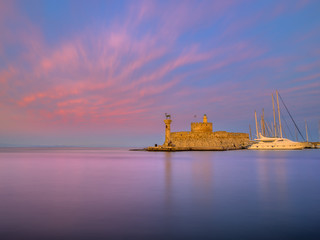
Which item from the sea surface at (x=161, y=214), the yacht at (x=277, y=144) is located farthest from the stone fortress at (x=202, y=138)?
the sea surface at (x=161, y=214)

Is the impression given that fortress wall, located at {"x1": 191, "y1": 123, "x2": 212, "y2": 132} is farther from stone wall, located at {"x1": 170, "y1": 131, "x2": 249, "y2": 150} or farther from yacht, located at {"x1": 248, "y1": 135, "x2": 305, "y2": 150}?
yacht, located at {"x1": 248, "y1": 135, "x2": 305, "y2": 150}

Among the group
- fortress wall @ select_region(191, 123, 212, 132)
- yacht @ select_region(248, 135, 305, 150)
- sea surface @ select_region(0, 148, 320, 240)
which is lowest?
sea surface @ select_region(0, 148, 320, 240)

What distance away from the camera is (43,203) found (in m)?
7.42

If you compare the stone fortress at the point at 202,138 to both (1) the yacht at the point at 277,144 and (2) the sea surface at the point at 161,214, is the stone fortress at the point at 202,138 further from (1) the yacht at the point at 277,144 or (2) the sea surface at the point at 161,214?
(2) the sea surface at the point at 161,214

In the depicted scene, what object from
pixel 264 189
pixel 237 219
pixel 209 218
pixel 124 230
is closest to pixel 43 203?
pixel 124 230

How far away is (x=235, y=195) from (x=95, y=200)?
191 inches

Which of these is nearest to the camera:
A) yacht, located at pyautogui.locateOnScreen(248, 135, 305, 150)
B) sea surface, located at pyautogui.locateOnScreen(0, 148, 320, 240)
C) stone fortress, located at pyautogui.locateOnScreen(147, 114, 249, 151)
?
sea surface, located at pyautogui.locateOnScreen(0, 148, 320, 240)

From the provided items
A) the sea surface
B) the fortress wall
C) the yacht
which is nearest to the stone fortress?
the fortress wall

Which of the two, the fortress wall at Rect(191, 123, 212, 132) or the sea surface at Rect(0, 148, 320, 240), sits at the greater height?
the fortress wall at Rect(191, 123, 212, 132)

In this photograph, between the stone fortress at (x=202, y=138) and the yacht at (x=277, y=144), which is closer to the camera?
the yacht at (x=277, y=144)

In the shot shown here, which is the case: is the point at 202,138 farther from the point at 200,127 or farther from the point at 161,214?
the point at 161,214

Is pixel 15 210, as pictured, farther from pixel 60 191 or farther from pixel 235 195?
pixel 235 195

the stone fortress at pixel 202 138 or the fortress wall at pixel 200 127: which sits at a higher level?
the fortress wall at pixel 200 127

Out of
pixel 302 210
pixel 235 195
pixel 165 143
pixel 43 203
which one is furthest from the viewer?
pixel 165 143
